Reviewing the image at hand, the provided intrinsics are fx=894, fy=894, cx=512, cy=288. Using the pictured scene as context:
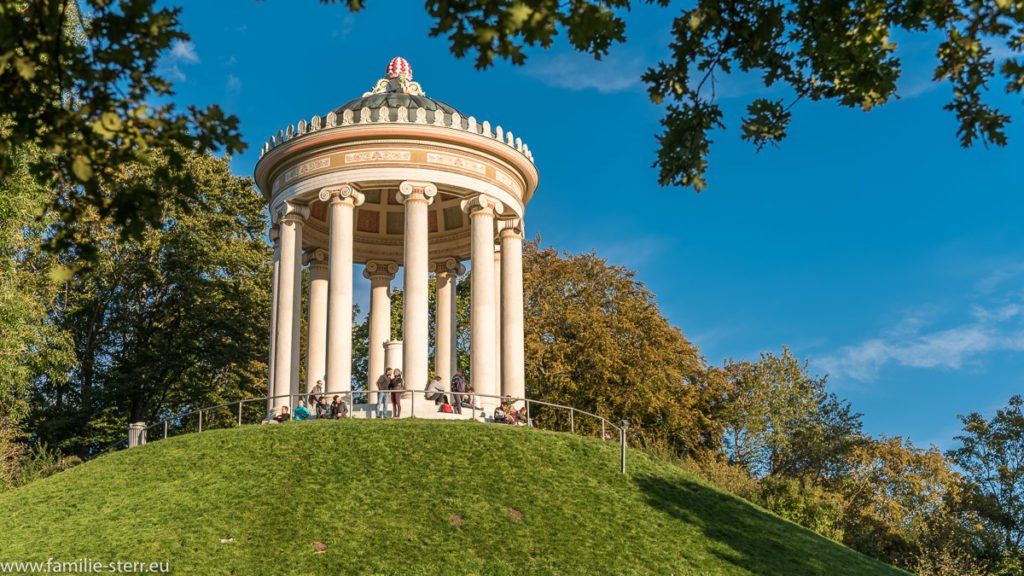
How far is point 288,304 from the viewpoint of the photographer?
35469 mm

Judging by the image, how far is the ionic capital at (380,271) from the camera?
4334 centimetres

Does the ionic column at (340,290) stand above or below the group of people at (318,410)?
above

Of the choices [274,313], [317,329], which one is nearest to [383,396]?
[317,329]

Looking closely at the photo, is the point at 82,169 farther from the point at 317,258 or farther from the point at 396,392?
the point at 317,258

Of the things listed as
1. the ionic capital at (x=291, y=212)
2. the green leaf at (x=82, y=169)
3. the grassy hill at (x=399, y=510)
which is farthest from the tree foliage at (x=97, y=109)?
the ionic capital at (x=291, y=212)

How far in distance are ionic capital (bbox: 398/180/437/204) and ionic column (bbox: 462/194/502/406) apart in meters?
1.85

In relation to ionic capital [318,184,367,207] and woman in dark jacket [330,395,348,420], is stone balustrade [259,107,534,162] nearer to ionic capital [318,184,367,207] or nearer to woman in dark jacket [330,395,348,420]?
ionic capital [318,184,367,207]

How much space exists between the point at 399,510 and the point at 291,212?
18172mm

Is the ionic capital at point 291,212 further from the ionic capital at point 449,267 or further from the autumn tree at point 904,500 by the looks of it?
the autumn tree at point 904,500

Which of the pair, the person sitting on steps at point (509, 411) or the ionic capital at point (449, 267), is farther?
the ionic capital at point (449, 267)

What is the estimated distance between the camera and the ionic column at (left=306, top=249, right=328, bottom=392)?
35.1 m

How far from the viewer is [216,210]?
49.8 meters

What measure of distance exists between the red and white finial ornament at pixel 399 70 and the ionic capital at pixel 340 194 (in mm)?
10308

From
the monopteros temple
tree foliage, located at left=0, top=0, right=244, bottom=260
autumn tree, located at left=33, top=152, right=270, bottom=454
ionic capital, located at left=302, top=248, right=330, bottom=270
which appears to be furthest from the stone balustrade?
tree foliage, located at left=0, top=0, right=244, bottom=260
